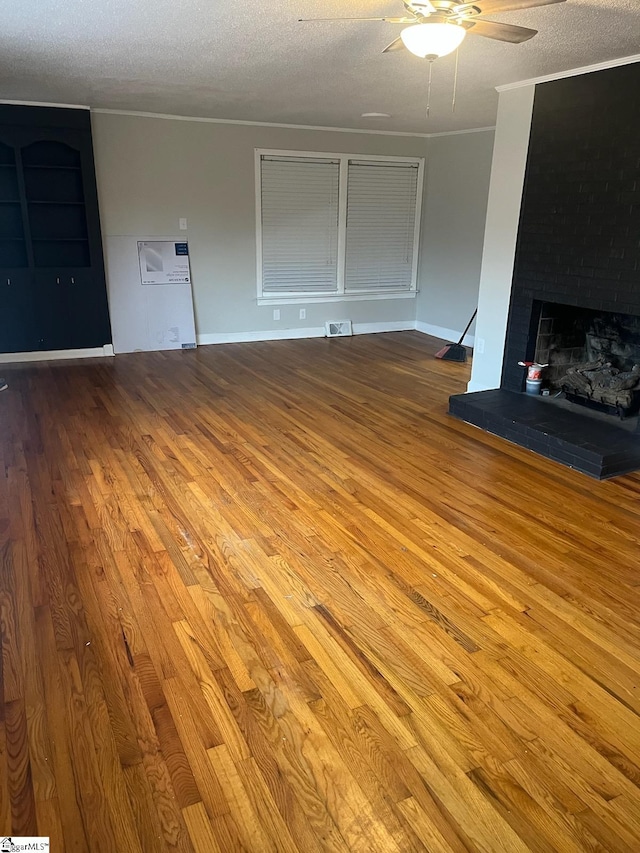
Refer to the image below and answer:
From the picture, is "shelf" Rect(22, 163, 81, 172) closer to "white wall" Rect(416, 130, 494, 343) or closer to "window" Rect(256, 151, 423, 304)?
"window" Rect(256, 151, 423, 304)

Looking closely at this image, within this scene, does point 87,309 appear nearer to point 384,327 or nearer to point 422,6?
point 384,327

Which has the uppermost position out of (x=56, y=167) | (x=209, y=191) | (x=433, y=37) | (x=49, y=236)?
(x=433, y=37)

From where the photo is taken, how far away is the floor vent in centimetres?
770

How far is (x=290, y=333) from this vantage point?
7.57 m

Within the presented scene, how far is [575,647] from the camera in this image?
2256mm

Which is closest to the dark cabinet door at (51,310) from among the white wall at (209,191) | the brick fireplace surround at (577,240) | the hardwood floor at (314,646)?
the white wall at (209,191)

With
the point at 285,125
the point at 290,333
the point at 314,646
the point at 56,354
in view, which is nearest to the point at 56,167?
the point at 56,354

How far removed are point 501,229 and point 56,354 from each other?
14.6 feet

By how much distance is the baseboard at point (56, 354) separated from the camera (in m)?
6.24

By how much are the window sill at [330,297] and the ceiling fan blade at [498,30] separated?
477 centimetres

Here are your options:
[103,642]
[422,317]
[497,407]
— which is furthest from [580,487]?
[422,317]

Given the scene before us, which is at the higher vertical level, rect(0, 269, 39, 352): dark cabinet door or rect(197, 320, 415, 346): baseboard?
rect(0, 269, 39, 352): dark cabinet door

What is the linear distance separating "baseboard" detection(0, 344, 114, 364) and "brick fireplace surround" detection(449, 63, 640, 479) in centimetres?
378

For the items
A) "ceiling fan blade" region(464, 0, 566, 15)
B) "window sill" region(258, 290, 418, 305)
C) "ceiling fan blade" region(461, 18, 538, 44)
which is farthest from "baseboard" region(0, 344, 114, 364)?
"ceiling fan blade" region(464, 0, 566, 15)
